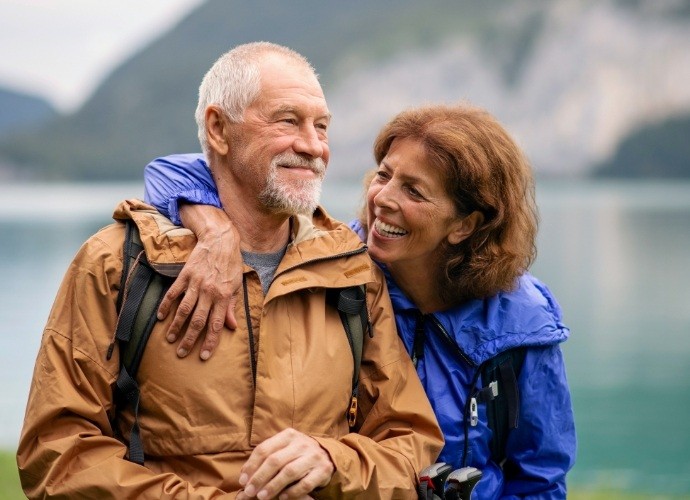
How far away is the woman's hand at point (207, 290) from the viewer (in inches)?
150

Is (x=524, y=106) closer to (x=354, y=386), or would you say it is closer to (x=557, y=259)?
(x=557, y=259)

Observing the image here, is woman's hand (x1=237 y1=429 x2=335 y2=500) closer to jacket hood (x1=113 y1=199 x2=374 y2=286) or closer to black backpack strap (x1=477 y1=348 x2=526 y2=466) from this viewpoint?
jacket hood (x1=113 y1=199 x2=374 y2=286)

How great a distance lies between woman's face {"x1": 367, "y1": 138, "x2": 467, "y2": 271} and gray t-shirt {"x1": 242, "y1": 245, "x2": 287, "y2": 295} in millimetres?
574

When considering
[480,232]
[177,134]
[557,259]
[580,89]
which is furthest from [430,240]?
[177,134]

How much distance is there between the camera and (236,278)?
13.0 ft

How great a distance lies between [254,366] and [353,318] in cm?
48

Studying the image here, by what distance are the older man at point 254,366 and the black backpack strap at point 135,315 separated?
0.04m

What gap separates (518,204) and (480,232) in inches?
8.7

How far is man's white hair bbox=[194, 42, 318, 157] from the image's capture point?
163 inches

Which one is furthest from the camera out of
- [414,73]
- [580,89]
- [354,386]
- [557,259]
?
[414,73]

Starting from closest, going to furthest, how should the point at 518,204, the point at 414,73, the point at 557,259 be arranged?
the point at 518,204 < the point at 557,259 < the point at 414,73

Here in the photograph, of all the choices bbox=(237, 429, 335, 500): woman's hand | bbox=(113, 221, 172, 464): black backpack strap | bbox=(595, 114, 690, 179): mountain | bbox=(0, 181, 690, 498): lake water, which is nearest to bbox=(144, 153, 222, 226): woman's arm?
bbox=(113, 221, 172, 464): black backpack strap

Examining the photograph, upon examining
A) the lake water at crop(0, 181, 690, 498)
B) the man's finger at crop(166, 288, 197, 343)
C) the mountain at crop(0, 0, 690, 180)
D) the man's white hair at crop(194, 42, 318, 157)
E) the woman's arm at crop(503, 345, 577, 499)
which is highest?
the mountain at crop(0, 0, 690, 180)

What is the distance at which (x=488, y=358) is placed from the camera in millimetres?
4363
